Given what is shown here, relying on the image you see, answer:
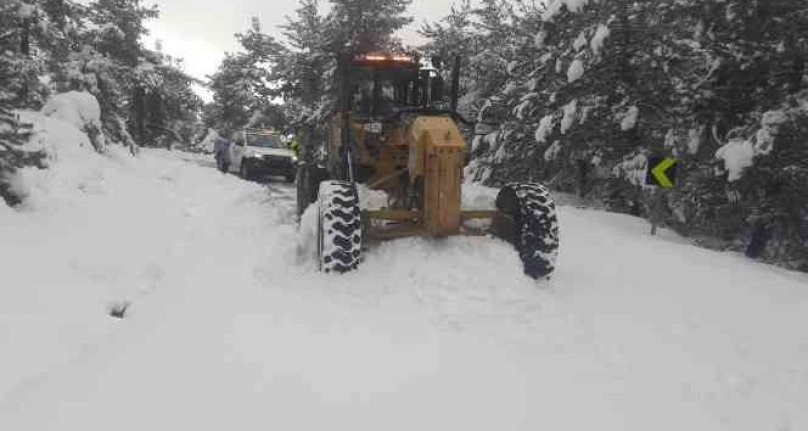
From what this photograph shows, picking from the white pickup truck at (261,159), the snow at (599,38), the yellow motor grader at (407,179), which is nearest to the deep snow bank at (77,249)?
the yellow motor grader at (407,179)

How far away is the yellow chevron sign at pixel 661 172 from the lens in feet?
34.4

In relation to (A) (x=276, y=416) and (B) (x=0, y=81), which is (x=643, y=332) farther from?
(B) (x=0, y=81)

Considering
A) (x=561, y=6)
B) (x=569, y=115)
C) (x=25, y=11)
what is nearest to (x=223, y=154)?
(x=25, y=11)

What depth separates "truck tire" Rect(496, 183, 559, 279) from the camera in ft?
21.4

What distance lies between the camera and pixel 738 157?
9.43 metres

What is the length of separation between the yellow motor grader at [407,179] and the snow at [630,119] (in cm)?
573

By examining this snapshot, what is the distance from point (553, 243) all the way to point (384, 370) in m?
2.90

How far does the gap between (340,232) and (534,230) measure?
81.5 inches

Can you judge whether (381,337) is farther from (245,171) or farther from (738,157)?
(245,171)

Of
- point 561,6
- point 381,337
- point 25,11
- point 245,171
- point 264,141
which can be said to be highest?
point 25,11

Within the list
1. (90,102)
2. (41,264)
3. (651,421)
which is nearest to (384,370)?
(651,421)

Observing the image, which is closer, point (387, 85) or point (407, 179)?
point (407, 179)

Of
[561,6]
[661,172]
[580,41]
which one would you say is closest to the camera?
[661,172]

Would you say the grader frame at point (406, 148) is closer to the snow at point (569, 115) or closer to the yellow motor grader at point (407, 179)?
the yellow motor grader at point (407, 179)
